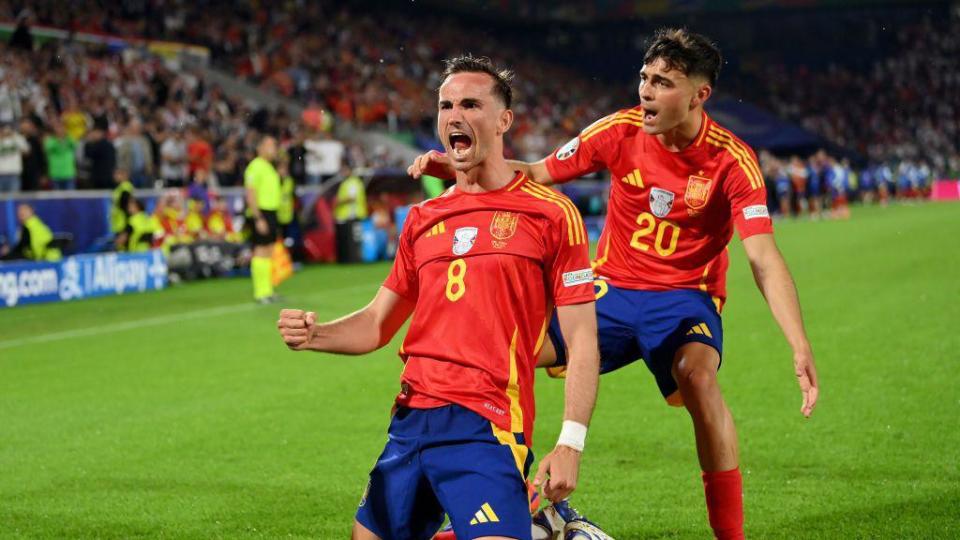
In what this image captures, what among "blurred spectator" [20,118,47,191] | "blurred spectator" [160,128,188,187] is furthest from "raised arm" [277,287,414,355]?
"blurred spectator" [160,128,188,187]

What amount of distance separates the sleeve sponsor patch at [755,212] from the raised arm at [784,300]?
9cm

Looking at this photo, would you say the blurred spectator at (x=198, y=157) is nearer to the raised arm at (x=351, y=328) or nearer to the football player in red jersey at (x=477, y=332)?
the raised arm at (x=351, y=328)

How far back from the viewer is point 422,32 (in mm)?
48531

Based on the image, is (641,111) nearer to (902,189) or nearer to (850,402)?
(850,402)

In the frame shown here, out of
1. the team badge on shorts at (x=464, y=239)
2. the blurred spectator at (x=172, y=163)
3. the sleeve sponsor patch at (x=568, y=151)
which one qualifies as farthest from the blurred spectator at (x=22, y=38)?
the team badge on shorts at (x=464, y=239)

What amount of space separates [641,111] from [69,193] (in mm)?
15901

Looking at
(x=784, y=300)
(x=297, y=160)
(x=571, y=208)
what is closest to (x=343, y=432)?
(x=784, y=300)

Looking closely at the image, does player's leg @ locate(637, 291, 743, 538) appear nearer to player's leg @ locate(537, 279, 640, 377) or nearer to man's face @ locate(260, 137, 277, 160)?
player's leg @ locate(537, 279, 640, 377)

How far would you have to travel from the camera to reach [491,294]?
3.88 metres

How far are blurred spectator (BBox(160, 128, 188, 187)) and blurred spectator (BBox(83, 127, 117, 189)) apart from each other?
6.23 ft

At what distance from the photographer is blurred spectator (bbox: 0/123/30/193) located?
66.2 ft

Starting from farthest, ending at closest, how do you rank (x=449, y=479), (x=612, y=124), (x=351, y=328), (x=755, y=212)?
(x=612, y=124) < (x=755, y=212) < (x=351, y=328) < (x=449, y=479)

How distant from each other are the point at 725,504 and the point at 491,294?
1856mm

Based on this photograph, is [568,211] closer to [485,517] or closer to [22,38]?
[485,517]
